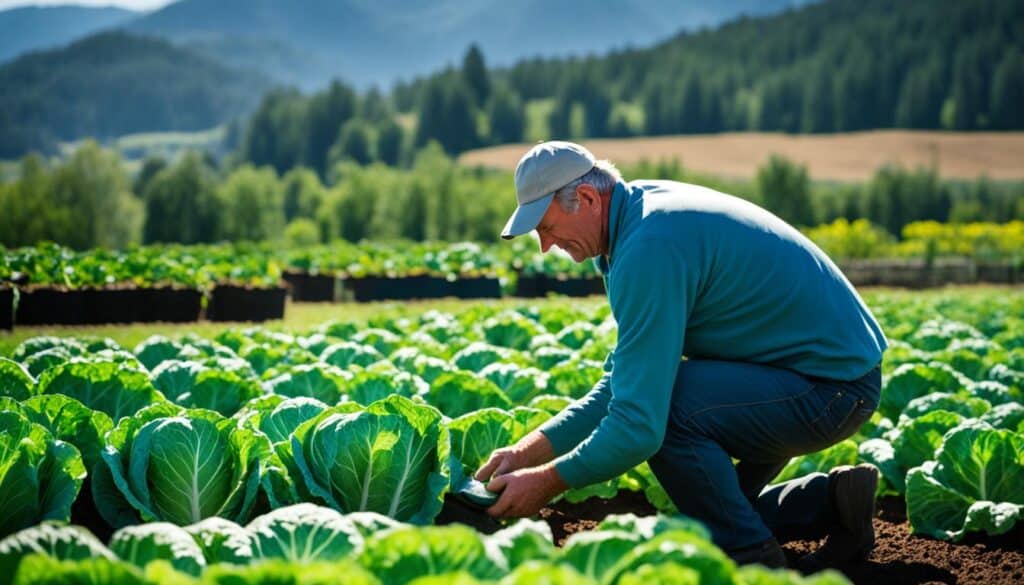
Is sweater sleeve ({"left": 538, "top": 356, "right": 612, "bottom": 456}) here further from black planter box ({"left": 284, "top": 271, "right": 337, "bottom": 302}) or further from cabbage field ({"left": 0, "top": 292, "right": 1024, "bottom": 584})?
black planter box ({"left": 284, "top": 271, "right": 337, "bottom": 302})

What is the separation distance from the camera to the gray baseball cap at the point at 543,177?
421cm

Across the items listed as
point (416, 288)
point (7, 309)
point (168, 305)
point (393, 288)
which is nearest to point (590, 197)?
point (7, 309)

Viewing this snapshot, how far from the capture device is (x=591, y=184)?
4309 mm

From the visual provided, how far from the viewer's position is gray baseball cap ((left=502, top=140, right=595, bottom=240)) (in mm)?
4211

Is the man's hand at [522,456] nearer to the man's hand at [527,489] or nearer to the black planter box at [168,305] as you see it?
the man's hand at [527,489]

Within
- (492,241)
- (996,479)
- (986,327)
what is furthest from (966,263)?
(996,479)

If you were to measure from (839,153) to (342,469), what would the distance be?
122 meters

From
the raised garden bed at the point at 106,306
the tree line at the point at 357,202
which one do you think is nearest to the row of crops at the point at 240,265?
the raised garden bed at the point at 106,306

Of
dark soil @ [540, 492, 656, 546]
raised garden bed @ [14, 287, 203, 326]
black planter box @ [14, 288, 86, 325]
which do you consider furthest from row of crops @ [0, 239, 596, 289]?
dark soil @ [540, 492, 656, 546]

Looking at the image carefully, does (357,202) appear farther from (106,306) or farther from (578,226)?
(578,226)

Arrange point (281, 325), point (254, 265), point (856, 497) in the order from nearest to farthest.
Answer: point (856, 497)
point (281, 325)
point (254, 265)

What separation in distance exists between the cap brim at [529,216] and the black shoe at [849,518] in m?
1.85

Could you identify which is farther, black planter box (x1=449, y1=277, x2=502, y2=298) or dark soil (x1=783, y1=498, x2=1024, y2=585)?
black planter box (x1=449, y1=277, x2=502, y2=298)

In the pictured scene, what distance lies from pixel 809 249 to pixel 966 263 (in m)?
48.6
